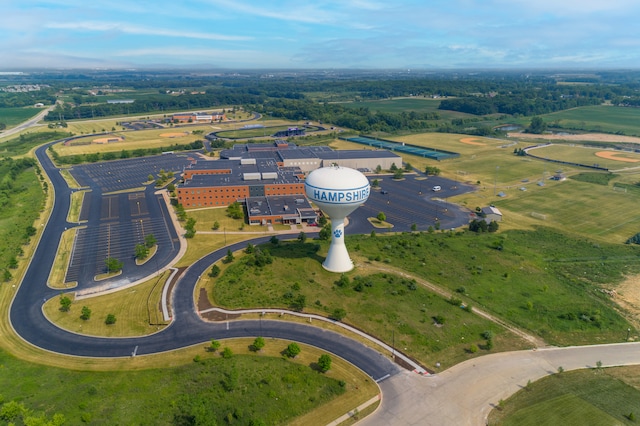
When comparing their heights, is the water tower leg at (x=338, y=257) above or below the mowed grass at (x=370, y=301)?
above

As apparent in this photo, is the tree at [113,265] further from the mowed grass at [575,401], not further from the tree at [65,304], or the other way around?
the mowed grass at [575,401]

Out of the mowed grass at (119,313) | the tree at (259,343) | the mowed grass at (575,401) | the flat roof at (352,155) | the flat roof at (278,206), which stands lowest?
the mowed grass at (119,313)

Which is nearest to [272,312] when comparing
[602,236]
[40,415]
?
[40,415]

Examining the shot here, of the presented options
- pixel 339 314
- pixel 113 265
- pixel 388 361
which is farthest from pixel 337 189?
pixel 113 265

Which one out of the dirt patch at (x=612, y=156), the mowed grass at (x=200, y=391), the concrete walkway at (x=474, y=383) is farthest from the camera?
the dirt patch at (x=612, y=156)

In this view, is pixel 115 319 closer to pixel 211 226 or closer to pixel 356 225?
pixel 211 226

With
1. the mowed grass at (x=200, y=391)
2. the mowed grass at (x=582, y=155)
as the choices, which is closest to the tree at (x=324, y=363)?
the mowed grass at (x=200, y=391)

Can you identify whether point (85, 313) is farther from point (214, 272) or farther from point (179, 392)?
point (179, 392)
